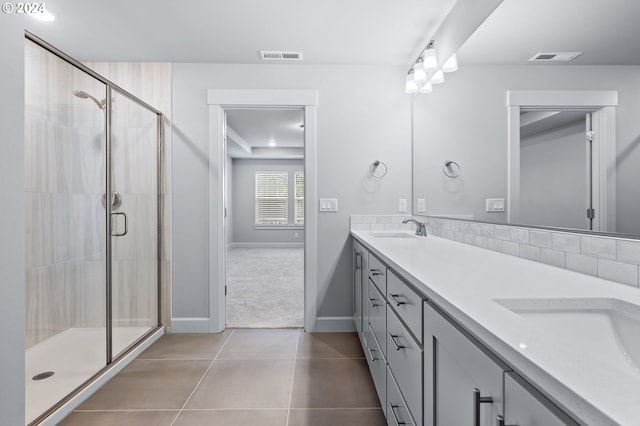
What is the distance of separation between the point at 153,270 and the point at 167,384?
1.05 m

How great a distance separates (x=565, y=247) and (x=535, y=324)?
763 mm

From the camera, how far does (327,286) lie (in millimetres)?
2980

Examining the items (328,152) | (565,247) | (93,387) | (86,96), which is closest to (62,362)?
(93,387)

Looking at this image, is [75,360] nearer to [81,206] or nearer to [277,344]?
[81,206]

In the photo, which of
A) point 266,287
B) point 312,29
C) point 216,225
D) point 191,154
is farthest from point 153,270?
point 312,29

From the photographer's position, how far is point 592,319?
80 cm

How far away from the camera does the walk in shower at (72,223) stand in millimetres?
1976

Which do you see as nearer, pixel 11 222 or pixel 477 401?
pixel 477 401

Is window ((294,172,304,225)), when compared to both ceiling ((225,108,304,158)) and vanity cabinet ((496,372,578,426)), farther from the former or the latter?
vanity cabinet ((496,372,578,426))

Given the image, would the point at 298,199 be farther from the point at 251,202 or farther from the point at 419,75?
the point at 419,75

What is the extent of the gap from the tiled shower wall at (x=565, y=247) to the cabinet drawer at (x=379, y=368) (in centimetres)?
83

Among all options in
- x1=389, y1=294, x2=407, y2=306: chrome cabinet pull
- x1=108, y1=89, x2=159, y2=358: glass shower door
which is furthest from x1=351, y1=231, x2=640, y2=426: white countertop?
x1=108, y1=89, x2=159, y2=358: glass shower door

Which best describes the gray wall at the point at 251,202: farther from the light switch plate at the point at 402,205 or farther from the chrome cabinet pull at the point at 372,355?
the chrome cabinet pull at the point at 372,355

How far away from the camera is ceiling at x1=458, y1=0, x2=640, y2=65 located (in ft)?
3.15
